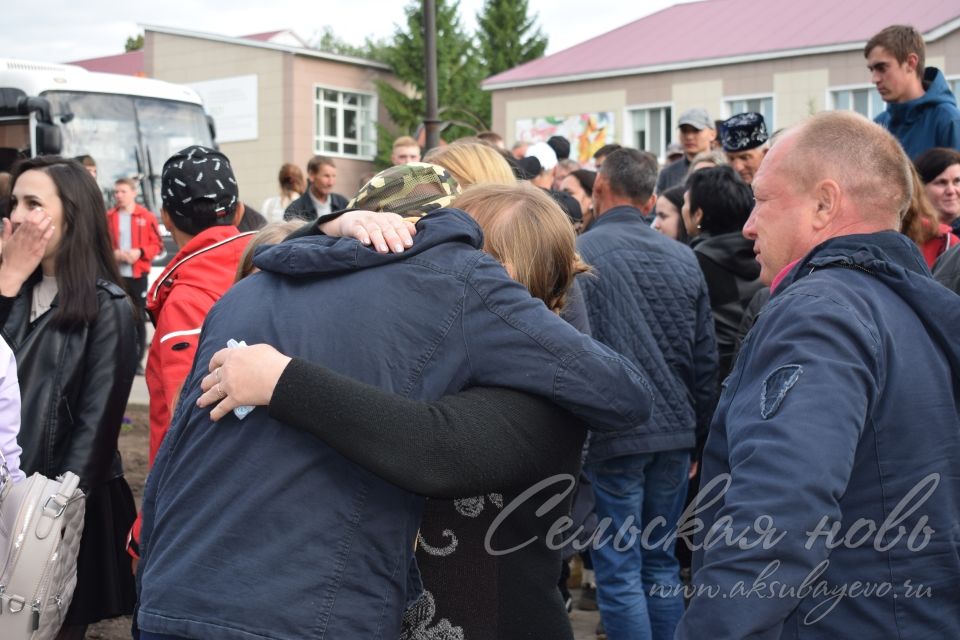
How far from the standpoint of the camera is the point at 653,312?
15.5 feet

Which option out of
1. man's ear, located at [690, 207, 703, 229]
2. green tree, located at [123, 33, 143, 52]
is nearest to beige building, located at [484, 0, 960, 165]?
man's ear, located at [690, 207, 703, 229]

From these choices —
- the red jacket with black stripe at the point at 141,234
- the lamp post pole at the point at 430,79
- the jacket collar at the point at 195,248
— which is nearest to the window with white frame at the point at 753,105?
the lamp post pole at the point at 430,79

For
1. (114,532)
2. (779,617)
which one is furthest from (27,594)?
(779,617)

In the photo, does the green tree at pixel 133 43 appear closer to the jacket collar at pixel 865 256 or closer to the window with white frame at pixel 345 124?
the window with white frame at pixel 345 124

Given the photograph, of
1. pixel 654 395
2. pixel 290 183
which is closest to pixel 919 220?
pixel 654 395

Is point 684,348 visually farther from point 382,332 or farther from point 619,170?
point 382,332

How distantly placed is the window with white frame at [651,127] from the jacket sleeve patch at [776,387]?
30149 millimetres

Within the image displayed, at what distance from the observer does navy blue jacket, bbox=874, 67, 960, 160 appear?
19.3ft

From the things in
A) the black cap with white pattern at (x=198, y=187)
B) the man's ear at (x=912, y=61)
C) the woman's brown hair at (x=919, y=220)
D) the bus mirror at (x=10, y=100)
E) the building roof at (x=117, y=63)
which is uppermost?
the building roof at (x=117, y=63)

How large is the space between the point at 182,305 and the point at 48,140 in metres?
10.5

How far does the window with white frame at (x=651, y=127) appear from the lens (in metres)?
31.5

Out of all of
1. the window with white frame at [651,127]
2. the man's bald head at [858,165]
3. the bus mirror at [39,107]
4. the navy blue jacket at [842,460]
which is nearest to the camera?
the navy blue jacket at [842,460]

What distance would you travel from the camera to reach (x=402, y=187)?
94.5 inches

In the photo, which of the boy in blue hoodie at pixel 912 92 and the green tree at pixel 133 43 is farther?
the green tree at pixel 133 43
